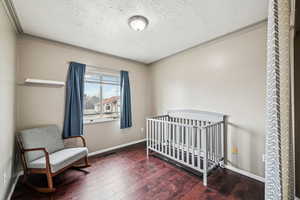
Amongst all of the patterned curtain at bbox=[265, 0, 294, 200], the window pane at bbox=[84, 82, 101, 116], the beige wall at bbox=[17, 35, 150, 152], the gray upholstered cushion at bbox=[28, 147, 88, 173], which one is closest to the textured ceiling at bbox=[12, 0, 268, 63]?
the beige wall at bbox=[17, 35, 150, 152]

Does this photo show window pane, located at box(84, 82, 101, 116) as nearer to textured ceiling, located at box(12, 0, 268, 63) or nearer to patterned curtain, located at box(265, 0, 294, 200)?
textured ceiling, located at box(12, 0, 268, 63)

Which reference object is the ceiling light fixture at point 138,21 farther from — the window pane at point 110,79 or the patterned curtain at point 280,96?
the window pane at point 110,79

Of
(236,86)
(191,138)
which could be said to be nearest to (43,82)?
(191,138)

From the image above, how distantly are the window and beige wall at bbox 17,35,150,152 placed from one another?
0.81ft

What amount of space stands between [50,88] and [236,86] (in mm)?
3577

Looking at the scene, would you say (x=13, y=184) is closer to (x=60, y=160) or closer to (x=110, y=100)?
(x=60, y=160)

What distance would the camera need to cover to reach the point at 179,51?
3.21m

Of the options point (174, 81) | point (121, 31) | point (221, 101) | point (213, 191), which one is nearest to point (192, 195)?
point (213, 191)

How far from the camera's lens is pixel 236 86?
2.29 m

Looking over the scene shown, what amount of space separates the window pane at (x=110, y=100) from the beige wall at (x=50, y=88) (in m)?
0.30

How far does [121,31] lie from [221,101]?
7.51ft

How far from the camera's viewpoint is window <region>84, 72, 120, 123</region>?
3.15 meters

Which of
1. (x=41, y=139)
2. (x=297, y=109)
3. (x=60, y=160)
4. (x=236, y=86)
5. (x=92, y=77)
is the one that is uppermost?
(x=92, y=77)

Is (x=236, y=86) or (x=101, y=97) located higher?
(x=236, y=86)
